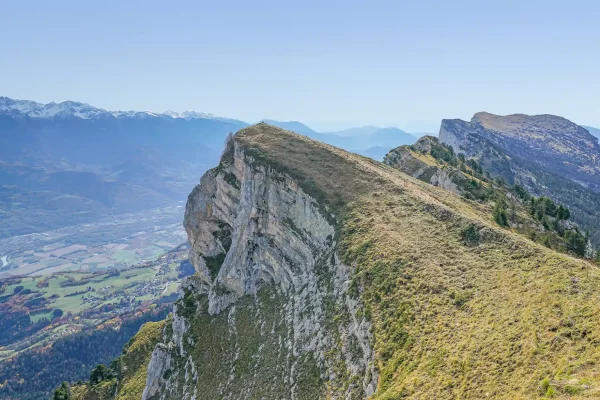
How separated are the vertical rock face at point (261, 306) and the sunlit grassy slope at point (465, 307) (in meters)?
3.83

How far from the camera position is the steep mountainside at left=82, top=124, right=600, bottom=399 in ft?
94.5

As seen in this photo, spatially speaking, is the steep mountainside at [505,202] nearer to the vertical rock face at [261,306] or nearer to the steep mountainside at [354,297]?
the steep mountainside at [354,297]

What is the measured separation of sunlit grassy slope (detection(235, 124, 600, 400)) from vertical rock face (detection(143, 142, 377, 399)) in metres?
3.83

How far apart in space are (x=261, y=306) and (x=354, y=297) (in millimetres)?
24175

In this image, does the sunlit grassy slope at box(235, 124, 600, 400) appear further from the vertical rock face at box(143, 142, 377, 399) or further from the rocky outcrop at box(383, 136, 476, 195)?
the rocky outcrop at box(383, 136, 476, 195)

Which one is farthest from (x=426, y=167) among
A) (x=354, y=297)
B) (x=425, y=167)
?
(x=354, y=297)

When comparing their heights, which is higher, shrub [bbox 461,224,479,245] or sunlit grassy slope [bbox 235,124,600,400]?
shrub [bbox 461,224,479,245]

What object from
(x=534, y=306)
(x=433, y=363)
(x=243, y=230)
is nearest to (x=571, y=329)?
(x=534, y=306)

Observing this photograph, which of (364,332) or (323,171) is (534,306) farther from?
(323,171)

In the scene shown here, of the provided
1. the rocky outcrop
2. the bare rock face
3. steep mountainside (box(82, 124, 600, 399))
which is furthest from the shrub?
the bare rock face

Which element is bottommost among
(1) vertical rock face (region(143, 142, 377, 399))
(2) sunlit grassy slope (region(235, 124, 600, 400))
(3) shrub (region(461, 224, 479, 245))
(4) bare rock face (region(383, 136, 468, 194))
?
(1) vertical rock face (region(143, 142, 377, 399))

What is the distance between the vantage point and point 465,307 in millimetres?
35906

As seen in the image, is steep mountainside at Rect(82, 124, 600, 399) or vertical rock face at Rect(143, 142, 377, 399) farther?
vertical rock face at Rect(143, 142, 377, 399)

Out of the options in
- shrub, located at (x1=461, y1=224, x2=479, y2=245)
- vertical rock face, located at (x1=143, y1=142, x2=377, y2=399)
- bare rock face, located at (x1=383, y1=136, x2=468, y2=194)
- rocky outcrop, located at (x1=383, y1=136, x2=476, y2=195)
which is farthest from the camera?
bare rock face, located at (x1=383, y1=136, x2=468, y2=194)
